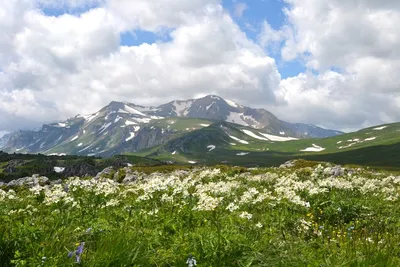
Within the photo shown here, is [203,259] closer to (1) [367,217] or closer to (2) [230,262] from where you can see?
(2) [230,262]

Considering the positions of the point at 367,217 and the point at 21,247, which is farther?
the point at 367,217

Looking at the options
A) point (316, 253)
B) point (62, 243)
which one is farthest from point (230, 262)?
point (62, 243)

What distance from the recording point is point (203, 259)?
5.33 meters

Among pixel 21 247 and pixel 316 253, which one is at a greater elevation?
pixel 21 247

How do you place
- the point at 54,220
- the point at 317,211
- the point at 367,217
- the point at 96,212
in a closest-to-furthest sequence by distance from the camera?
1. the point at 54,220
2. the point at 96,212
3. the point at 367,217
4. the point at 317,211

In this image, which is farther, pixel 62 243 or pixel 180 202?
pixel 180 202

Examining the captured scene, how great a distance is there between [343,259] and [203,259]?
2.17 meters

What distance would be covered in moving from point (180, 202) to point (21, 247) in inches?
202

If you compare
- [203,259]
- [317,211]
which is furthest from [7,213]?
[317,211]

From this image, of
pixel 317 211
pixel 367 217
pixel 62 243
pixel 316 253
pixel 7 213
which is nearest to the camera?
pixel 62 243

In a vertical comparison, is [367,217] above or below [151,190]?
below

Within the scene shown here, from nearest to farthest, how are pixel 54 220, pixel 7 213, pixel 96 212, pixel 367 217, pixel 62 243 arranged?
pixel 62 243 < pixel 54 220 < pixel 7 213 < pixel 96 212 < pixel 367 217

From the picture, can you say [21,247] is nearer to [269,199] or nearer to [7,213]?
[7,213]

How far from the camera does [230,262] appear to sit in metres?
5.27
